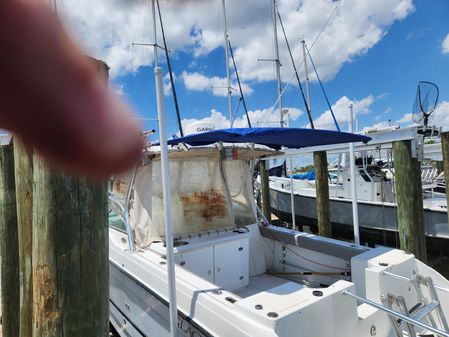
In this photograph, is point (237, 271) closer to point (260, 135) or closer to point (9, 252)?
point (260, 135)

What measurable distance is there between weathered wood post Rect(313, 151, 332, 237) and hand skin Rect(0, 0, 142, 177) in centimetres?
757

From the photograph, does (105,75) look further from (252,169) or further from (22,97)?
(252,169)

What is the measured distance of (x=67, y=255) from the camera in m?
1.92

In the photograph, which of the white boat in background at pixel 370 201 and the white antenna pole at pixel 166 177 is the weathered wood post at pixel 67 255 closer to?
the white antenna pole at pixel 166 177

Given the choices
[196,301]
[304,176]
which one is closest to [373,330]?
[196,301]

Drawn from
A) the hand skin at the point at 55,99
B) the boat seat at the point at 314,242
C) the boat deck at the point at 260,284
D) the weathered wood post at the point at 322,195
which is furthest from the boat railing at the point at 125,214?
the weathered wood post at the point at 322,195

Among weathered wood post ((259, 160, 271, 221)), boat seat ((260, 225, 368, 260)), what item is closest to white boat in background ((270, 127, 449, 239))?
weathered wood post ((259, 160, 271, 221))

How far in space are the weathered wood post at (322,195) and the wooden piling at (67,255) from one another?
6487 millimetres

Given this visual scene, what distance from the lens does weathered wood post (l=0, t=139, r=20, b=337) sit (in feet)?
11.9

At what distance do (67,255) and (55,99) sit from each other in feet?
→ 5.17

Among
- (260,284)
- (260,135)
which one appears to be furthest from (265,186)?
(260,135)

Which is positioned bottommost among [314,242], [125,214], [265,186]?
[314,242]

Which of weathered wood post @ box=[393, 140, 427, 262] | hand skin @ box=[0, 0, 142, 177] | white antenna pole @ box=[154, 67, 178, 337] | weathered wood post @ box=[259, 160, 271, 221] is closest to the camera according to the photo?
hand skin @ box=[0, 0, 142, 177]

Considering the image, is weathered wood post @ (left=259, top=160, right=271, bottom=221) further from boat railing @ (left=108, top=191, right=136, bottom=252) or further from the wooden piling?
the wooden piling
